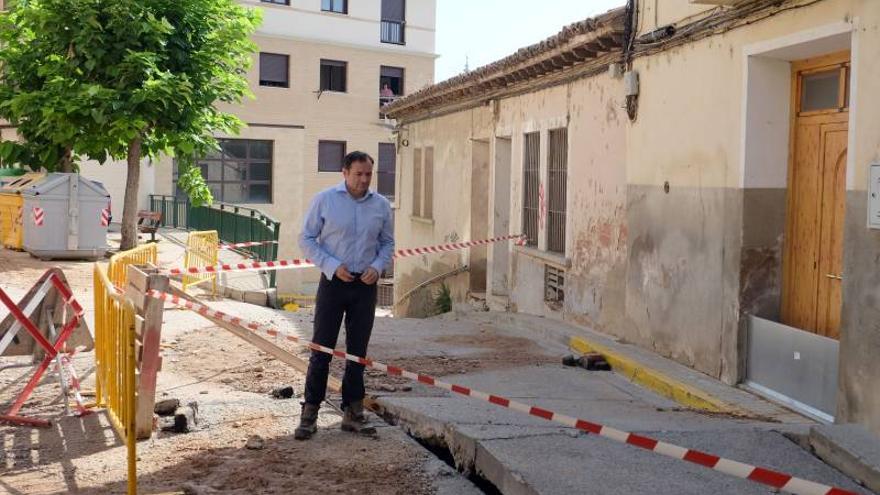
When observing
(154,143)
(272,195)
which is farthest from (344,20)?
(154,143)

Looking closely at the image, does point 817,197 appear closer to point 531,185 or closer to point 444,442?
point 444,442

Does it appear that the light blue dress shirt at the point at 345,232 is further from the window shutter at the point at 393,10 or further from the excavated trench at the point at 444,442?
the window shutter at the point at 393,10

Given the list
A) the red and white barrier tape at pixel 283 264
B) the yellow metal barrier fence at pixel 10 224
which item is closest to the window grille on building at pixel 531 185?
the red and white barrier tape at pixel 283 264

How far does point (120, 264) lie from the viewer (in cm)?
890

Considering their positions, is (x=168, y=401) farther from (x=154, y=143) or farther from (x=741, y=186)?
(x=154, y=143)

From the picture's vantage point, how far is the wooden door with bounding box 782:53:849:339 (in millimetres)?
7383

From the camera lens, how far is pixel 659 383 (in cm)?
841

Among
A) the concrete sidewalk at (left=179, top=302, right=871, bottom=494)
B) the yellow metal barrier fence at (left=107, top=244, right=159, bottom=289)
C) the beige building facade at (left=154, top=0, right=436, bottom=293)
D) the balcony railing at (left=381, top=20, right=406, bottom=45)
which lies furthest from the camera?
the balcony railing at (left=381, top=20, right=406, bottom=45)

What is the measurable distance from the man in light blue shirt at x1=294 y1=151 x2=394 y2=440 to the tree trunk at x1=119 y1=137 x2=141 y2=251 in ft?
42.4

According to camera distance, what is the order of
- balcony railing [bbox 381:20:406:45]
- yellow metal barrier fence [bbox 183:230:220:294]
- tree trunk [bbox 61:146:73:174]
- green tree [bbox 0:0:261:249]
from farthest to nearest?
balcony railing [bbox 381:20:406:45], tree trunk [bbox 61:146:73:174], green tree [bbox 0:0:261:249], yellow metal barrier fence [bbox 183:230:220:294]

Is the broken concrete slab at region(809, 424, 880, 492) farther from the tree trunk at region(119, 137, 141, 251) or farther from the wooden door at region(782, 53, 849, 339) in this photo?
the tree trunk at region(119, 137, 141, 251)

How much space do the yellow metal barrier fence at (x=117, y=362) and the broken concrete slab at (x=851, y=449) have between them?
12.1 ft

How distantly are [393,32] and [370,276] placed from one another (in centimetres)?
3004

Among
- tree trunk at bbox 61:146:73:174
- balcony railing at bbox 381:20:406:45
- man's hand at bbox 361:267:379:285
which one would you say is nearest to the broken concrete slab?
man's hand at bbox 361:267:379:285
